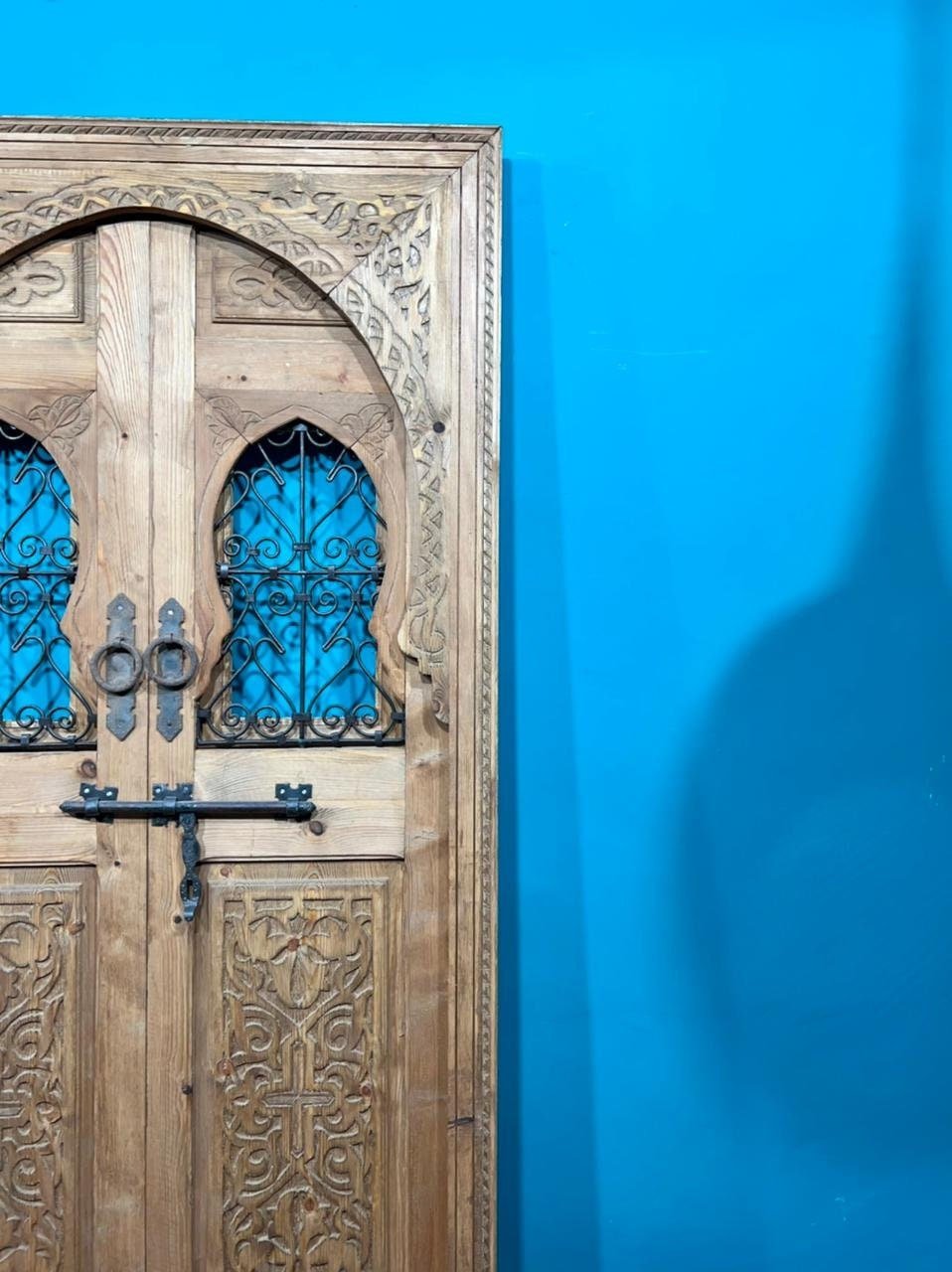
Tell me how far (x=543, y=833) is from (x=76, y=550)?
878mm

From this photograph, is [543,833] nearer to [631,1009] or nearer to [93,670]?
[631,1009]

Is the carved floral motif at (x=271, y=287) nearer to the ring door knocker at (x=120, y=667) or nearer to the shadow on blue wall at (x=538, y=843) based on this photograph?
the shadow on blue wall at (x=538, y=843)

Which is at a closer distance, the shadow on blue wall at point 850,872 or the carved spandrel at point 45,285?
the carved spandrel at point 45,285

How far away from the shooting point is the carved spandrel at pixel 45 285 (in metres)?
1.77

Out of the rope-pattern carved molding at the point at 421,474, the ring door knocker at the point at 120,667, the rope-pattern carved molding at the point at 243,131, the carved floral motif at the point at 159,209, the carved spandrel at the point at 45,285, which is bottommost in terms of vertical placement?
the ring door knocker at the point at 120,667

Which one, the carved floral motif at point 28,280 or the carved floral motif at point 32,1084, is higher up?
the carved floral motif at point 28,280

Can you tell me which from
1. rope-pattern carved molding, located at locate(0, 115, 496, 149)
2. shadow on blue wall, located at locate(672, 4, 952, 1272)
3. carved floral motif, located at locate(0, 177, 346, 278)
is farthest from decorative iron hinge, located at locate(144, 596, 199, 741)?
shadow on blue wall, located at locate(672, 4, 952, 1272)

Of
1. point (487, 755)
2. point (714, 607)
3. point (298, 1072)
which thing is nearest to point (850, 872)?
point (714, 607)

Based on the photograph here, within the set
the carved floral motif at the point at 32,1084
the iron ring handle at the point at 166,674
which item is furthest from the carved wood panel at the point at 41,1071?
the iron ring handle at the point at 166,674

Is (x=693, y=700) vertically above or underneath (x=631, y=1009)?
above

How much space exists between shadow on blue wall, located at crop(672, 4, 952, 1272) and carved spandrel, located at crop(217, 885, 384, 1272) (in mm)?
564

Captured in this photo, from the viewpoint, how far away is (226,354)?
1.79m

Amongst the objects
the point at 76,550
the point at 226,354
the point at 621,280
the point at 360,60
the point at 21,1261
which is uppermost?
the point at 360,60

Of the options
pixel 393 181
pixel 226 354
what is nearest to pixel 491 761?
pixel 226 354
